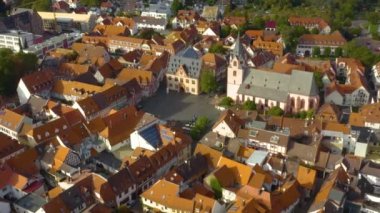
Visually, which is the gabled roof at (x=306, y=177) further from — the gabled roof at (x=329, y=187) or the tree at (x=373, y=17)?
the tree at (x=373, y=17)

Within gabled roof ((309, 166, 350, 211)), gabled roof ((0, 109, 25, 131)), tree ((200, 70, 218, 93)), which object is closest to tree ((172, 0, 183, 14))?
tree ((200, 70, 218, 93))

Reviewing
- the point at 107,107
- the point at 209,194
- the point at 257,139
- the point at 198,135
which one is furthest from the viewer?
the point at 107,107

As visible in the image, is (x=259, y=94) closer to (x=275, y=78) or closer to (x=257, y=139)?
(x=275, y=78)

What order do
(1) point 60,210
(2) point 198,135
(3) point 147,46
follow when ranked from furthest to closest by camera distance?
1. (3) point 147,46
2. (2) point 198,135
3. (1) point 60,210

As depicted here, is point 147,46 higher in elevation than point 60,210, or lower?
higher

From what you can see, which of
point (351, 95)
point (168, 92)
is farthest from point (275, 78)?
point (168, 92)

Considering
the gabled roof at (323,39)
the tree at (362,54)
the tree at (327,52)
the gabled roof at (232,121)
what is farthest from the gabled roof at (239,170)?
the gabled roof at (323,39)

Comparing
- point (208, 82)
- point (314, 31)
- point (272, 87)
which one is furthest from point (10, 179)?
point (314, 31)
